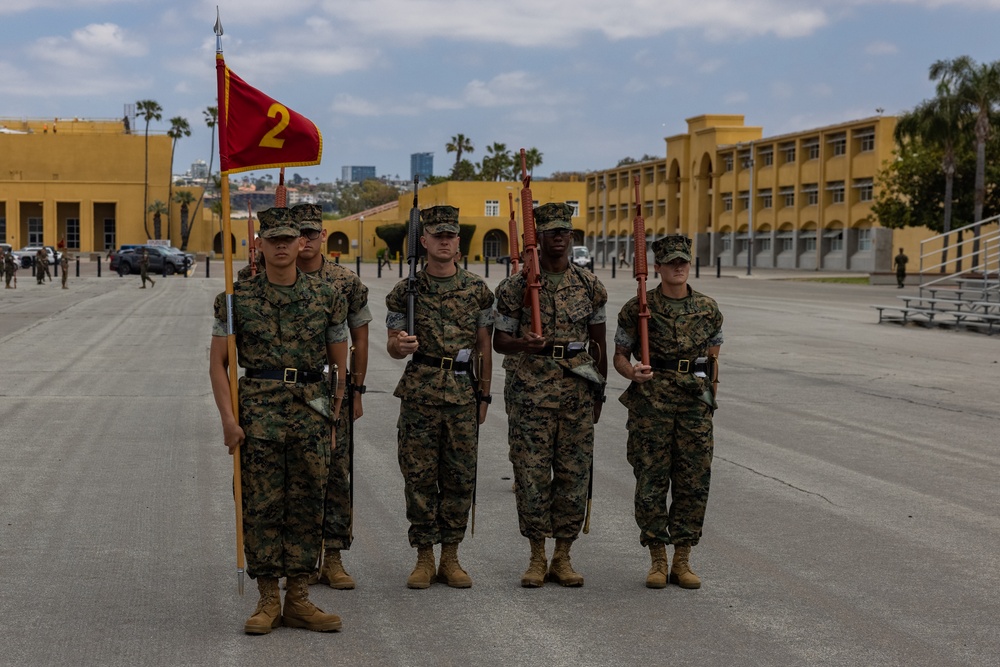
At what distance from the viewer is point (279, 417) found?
5.70 metres

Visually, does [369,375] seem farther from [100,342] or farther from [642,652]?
[642,652]

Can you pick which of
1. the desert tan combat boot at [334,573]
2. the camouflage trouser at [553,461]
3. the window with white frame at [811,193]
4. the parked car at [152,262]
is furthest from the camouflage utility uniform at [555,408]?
the window with white frame at [811,193]

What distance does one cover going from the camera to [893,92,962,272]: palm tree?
5744 centimetres

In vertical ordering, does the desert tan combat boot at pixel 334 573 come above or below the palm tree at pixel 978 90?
below

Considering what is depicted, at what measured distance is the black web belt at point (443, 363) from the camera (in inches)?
255

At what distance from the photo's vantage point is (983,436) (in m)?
11.9

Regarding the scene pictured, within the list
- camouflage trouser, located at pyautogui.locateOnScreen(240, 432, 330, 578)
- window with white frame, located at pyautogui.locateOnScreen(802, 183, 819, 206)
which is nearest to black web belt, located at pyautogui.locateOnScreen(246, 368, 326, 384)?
camouflage trouser, located at pyautogui.locateOnScreen(240, 432, 330, 578)

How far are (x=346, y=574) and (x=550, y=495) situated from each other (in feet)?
3.70

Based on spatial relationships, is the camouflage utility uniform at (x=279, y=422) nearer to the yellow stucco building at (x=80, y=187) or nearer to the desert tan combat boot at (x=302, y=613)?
the desert tan combat boot at (x=302, y=613)

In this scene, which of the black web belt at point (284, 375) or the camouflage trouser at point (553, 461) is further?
the camouflage trouser at point (553, 461)

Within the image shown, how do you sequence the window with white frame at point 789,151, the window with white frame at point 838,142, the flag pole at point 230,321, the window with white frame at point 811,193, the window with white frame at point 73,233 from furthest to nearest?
the window with white frame at point 73,233
the window with white frame at point 789,151
the window with white frame at point 811,193
the window with white frame at point 838,142
the flag pole at point 230,321

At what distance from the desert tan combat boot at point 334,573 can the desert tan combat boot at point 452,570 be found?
0.48 meters

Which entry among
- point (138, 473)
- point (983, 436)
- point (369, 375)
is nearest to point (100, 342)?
point (369, 375)

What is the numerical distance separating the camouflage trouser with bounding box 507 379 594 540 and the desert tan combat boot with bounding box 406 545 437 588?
497 mm
